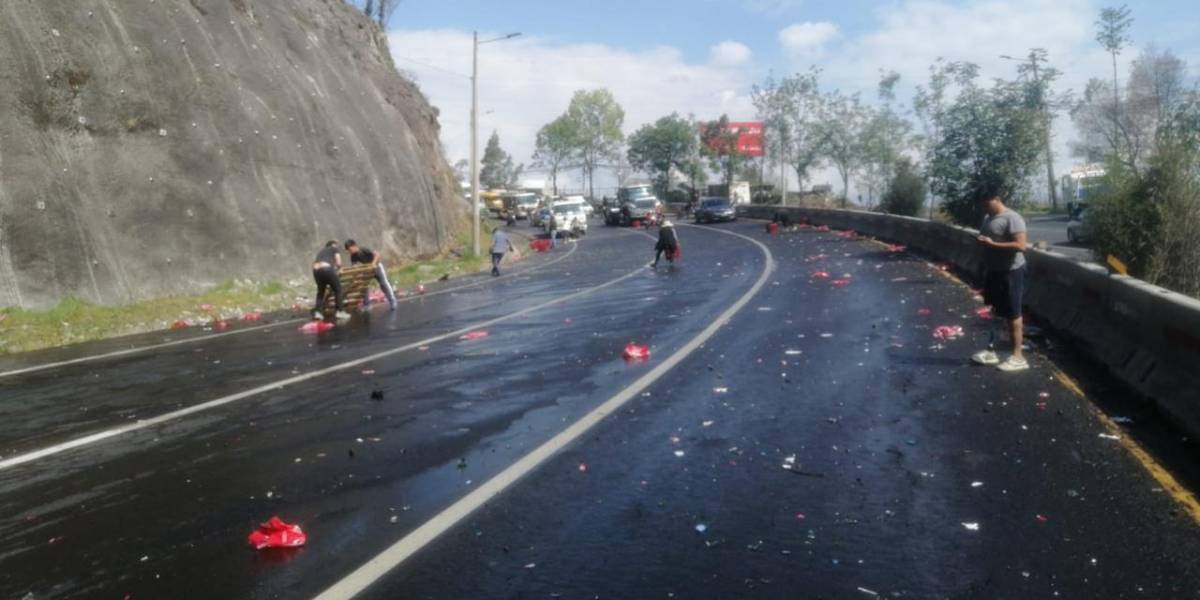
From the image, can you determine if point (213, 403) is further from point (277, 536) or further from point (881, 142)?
point (881, 142)

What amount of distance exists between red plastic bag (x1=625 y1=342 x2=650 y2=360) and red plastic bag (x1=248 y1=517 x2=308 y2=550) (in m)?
6.67

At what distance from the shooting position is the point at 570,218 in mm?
58125

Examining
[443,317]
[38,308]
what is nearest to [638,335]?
[443,317]

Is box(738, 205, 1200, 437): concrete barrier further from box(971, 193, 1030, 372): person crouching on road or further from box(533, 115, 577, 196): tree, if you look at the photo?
box(533, 115, 577, 196): tree

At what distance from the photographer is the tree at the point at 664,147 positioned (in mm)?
104000

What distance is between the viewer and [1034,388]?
9711 millimetres

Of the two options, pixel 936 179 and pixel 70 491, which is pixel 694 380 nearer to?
pixel 70 491

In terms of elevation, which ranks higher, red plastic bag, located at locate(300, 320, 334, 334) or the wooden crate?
the wooden crate

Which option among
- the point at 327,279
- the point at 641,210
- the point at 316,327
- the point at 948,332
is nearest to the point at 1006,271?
the point at 948,332

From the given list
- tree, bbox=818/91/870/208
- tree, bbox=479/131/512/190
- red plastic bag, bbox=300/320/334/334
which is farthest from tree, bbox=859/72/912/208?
tree, bbox=479/131/512/190

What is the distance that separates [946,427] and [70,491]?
643 centimetres

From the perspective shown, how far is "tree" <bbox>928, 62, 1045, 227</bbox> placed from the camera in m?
27.0

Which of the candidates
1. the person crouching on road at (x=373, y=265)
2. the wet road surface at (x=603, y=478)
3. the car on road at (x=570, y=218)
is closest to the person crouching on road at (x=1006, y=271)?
the wet road surface at (x=603, y=478)

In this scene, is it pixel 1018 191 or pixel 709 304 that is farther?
pixel 1018 191
